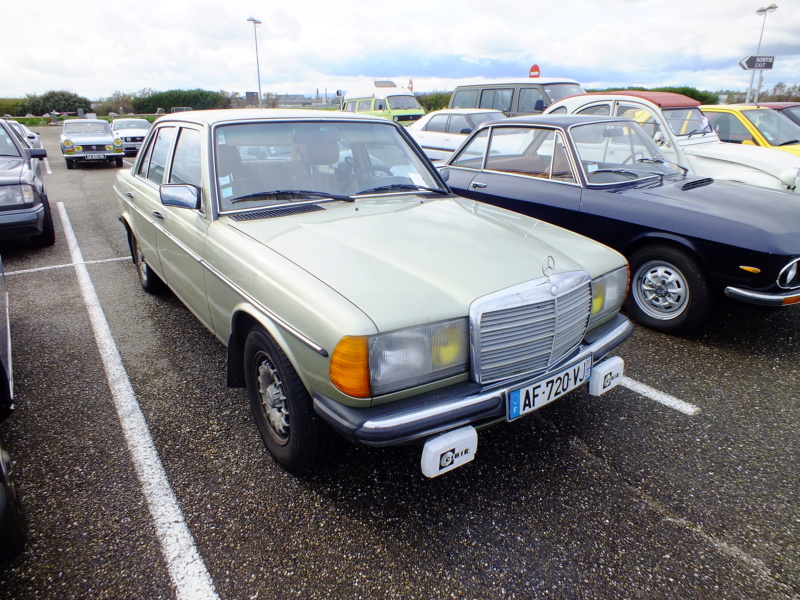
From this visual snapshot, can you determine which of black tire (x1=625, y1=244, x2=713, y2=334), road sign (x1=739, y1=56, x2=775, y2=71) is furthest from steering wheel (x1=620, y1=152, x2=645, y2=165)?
road sign (x1=739, y1=56, x2=775, y2=71)

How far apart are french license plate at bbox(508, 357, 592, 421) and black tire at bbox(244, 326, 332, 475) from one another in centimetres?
82

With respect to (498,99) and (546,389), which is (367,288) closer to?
(546,389)

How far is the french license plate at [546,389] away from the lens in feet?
6.95

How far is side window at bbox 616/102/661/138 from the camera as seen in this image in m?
5.89

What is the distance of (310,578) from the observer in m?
1.94

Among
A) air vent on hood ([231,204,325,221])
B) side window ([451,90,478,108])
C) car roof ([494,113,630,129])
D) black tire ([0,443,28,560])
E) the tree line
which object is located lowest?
black tire ([0,443,28,560])

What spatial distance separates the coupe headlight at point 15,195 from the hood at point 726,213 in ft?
20.9

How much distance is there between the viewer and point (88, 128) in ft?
52.9

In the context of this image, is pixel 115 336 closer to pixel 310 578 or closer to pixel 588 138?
pixel 310 578

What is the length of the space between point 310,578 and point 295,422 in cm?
60

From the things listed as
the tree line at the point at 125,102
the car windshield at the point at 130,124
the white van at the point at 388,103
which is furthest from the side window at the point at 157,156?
the tree line at the point at 125,102

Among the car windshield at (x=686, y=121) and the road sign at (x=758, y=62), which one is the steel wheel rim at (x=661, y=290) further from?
the road sign at (x=758, y=62)

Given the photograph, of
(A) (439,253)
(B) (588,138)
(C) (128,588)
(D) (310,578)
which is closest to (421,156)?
(A) (439,253)

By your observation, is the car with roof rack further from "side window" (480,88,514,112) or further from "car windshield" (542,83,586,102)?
"side window" (480,88,514,112)
